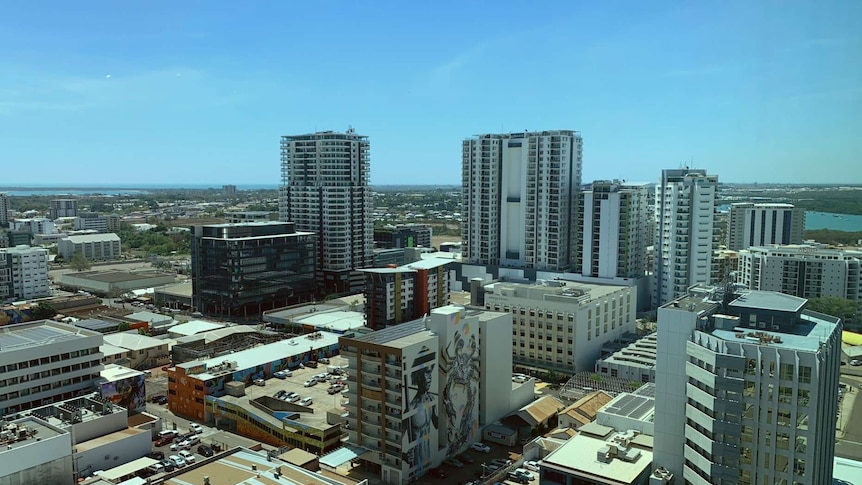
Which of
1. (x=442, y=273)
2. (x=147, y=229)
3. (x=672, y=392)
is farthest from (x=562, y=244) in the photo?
(x=147, y=229)

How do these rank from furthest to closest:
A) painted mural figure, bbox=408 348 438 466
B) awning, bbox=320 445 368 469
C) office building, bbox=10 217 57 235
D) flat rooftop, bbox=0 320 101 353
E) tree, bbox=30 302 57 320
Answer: office building, bbox=10 217 57 235, tree, bbox=30 302 57 320, flat rooftop, bbox=0 320 101 353, painted mural figure, bbox=408 348 438 466, awning, bbox=320 445 368 469

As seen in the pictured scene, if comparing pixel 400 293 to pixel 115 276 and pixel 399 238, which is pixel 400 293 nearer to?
pixel 399 238

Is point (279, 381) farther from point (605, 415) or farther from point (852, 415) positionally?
point (852, 415)

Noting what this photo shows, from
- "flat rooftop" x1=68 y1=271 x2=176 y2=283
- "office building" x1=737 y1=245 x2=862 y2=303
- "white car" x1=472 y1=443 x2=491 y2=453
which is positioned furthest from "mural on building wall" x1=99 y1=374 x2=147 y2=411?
"office building" x1=737 y1=245 x2=862 y2=303

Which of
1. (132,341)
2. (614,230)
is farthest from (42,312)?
(614,230)

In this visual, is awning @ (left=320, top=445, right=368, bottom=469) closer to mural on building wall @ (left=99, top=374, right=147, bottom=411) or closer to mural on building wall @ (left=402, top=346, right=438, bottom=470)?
mural on building wall @ (left=402, top=346, right=438, bottom=470)

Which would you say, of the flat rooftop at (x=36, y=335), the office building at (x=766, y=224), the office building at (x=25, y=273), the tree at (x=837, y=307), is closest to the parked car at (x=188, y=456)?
the flat rooftop at (x=36, y=335)
